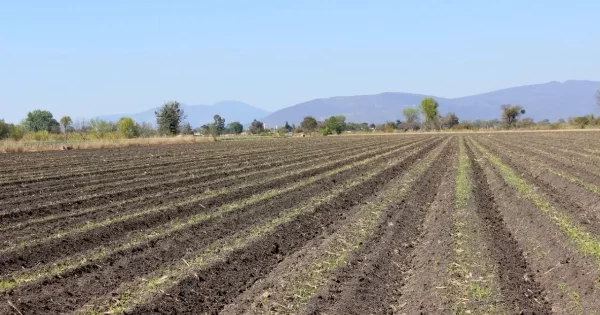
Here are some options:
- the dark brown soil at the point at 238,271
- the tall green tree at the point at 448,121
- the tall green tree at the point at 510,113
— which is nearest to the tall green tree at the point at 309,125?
the tall green tree at the point at 448,121

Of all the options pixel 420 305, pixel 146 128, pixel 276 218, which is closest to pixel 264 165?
pixel 276 218

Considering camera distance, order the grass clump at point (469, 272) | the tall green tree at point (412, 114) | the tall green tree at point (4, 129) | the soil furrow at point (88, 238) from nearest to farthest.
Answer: the grass clump at point (469, 272), the soil furrow at point (88, 238), the tall green tree at point (4, 129), the tall green tree at point (412, 114)

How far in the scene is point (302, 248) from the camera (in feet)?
31.5

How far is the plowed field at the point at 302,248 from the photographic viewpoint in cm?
673

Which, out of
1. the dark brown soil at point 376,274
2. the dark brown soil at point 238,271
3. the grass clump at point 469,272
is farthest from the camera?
the dark brown soil at point 238,271

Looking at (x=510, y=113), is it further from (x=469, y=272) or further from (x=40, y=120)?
(x=469, y=272)

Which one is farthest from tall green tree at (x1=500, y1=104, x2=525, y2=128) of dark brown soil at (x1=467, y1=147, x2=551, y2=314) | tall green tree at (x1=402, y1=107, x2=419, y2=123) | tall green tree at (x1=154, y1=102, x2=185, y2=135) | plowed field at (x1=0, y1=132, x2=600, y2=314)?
dark brown soil at (x1=467, y1=147, x2=551, y2=314)

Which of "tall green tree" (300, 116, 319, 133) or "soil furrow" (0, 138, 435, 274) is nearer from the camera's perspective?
"soil furrow" (0, 138, 435, 274)

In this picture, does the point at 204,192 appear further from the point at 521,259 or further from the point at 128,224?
the point at 521,259

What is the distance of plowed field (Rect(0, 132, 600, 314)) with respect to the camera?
22.1 ft

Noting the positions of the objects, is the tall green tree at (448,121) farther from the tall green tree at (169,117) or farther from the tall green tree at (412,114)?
the tall green tree at (169,117)

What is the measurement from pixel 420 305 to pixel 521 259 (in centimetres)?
296

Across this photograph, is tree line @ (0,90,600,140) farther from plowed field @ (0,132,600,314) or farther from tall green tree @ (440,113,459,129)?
plowed field @ (0,132,600,314)

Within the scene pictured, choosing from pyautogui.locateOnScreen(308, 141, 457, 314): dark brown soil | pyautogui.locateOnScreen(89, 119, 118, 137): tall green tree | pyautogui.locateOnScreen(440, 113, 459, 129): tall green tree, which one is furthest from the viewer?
pyautogui.locateOnScreen(440, 113, 459, 129): tall green tree
